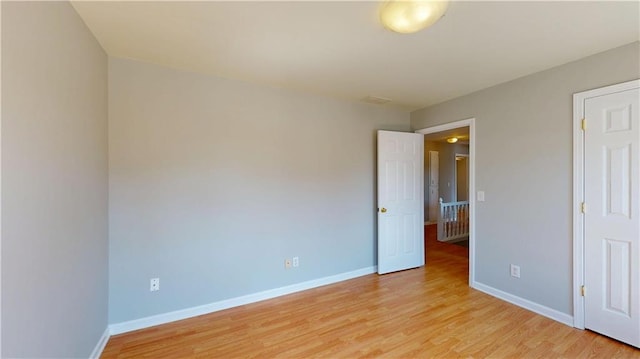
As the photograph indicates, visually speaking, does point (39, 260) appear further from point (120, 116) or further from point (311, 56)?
point (311, 56)

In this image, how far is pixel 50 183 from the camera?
4.43ft

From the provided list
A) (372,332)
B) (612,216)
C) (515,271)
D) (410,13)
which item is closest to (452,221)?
(515,271)

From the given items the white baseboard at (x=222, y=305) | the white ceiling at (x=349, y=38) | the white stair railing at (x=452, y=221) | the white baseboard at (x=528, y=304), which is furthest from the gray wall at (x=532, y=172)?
the white stair railing at (x=452, y=221)

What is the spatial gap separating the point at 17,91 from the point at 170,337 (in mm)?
1976

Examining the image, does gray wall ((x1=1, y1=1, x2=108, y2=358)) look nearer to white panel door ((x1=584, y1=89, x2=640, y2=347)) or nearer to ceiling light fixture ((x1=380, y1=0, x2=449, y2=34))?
ceiling light fixture ((x1=380, y1=0, x2=449, y2=34))

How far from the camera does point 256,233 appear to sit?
9.24ft

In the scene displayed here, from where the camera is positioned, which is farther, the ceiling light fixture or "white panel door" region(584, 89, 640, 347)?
"white panel door" region(584, 89, 640, 347)

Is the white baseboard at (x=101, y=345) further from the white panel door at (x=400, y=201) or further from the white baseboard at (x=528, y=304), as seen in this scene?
the white baseboard at (x=528, y=304)

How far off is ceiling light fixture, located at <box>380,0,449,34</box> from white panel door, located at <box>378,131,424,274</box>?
205 cm

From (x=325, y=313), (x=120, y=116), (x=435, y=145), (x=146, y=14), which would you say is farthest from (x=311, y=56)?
(x=435, y=145)

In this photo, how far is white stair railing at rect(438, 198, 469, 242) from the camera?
17.6ft

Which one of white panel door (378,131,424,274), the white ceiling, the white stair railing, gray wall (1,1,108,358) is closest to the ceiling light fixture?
the white ceiling

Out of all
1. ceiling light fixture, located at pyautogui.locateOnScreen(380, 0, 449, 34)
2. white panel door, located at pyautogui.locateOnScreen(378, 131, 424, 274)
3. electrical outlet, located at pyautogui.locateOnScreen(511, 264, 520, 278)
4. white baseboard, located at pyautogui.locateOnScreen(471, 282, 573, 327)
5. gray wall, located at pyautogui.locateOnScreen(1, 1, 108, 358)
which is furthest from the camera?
white panel door, located at pyautogui.locateOnScreen(378, 131, 424, 274)

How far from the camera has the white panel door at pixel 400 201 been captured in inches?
139
